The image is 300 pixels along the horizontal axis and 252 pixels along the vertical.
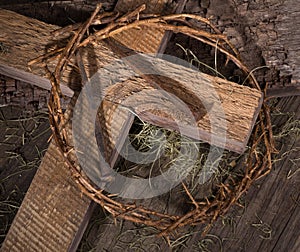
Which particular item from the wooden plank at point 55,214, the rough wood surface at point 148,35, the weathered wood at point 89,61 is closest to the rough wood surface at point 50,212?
the wooden plank at point 55,214

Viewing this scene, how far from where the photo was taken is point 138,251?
187cm

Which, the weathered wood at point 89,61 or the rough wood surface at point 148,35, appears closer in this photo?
the weathered wood at point 89,61

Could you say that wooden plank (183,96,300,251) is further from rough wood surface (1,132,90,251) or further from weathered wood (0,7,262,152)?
rough wood surface (1,132,90,251)

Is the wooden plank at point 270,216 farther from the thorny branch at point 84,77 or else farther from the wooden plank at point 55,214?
the wooden plank at point 55,214

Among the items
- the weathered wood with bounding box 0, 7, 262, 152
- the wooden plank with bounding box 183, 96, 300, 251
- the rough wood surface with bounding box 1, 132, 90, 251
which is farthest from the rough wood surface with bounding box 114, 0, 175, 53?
the wooden plank with bounding box 183, 96, 300, 251

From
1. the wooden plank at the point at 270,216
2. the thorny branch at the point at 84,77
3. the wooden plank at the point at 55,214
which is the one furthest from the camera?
the wooden plank at the point at 270,216

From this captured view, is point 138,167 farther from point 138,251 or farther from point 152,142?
point 138,251

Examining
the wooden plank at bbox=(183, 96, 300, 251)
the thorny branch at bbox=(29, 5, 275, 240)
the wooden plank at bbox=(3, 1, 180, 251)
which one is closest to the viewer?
the thorny branch at bbox=(29, 5, 275, 240)

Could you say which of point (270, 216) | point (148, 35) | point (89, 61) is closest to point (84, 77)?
point (89, 61)

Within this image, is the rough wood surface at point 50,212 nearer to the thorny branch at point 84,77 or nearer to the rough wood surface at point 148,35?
the thorny branch at point 84,77

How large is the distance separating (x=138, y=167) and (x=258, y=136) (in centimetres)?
37

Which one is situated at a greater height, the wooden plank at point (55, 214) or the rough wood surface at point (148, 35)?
the rough wood surface at point (148, 35)

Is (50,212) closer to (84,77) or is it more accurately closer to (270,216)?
(84,77)

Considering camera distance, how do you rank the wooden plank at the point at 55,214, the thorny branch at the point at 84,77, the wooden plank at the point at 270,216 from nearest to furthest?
1. the thorny branch at the point at 84,77
2. the wooden plank at the point at 55,214
3. the wooden plank at the point at 270,216
